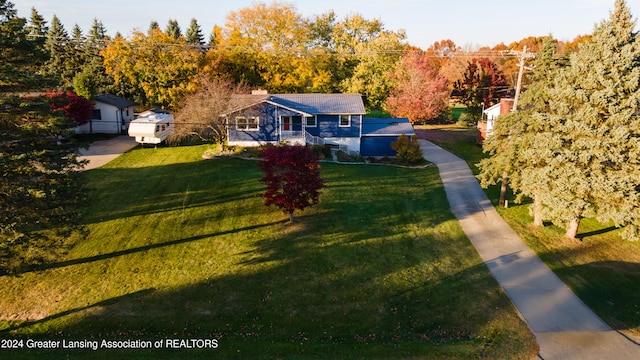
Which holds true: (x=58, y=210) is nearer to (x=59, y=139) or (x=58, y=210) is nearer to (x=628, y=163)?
(x=59, y=139)

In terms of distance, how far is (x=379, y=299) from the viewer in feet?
47.0

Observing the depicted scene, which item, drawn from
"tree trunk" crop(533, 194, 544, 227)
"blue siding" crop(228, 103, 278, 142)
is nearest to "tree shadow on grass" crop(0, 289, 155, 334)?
"tree trunk" crop(533, 194, 544, 227)

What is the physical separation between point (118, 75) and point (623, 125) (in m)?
43.7

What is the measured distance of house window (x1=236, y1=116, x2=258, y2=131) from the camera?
107 feet

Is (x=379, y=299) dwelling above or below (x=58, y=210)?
below

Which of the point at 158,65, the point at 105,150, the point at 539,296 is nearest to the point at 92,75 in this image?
the point at 158,65

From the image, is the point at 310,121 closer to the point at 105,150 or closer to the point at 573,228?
the point at 105,150

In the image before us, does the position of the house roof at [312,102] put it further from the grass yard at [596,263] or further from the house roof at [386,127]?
the grass yard at [596,263]

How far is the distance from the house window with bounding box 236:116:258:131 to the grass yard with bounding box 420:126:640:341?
64.0 feet

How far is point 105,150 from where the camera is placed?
3272 cm

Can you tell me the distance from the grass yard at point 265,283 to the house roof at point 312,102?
10.8 meters

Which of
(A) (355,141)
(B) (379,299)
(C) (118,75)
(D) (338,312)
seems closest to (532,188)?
(B) (379,299)

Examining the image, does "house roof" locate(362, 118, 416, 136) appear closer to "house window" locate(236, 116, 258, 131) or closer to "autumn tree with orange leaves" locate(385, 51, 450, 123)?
"autumn tree with orange leaves" locate(385, 51, 450, 123)

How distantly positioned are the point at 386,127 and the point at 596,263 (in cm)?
2051
